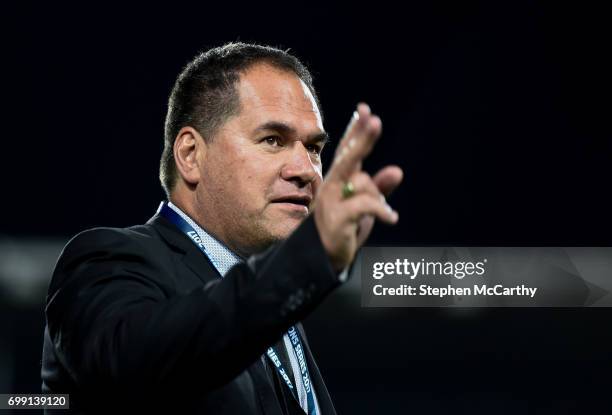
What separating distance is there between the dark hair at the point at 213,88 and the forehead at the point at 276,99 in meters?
0.02

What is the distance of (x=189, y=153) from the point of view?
1.51m

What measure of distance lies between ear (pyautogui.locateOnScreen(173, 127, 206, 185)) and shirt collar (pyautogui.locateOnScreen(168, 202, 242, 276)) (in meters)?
0.08

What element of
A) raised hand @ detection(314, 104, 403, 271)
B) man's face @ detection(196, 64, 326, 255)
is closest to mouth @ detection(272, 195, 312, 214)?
man's face @ detection(196, 64, 326, 255)

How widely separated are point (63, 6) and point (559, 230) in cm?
299

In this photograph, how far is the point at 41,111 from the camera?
157 inches

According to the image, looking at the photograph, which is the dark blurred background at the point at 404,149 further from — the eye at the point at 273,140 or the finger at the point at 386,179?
the finger at the point at 386,179

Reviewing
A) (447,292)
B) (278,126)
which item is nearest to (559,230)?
(447,292)

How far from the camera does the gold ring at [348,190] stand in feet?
2.54

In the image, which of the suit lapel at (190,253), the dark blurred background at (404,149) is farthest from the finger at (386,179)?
the dark blurred background at (404,149)

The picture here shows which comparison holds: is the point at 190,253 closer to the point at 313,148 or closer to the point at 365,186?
the point at 313,148

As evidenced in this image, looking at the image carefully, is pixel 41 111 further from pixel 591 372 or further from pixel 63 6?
pixel 591 372

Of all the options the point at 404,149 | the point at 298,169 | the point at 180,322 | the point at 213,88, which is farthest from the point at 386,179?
the point at 404,149

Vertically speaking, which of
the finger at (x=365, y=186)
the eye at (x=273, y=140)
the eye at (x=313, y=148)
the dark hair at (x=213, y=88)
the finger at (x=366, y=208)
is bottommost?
the finger at (x=366, y=208)

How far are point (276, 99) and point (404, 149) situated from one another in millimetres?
2976
